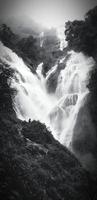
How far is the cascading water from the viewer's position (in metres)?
31.3

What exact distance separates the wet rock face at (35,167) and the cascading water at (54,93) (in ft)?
15.8

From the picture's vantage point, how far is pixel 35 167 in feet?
70.0

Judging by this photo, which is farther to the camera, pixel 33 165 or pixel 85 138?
pixel 85 138

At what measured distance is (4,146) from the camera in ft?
67.4

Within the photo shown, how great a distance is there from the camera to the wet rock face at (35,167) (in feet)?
59.5

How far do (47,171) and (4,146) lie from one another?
426 cm

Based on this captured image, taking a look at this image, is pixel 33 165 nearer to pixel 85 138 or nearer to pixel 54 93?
pixel 85 138

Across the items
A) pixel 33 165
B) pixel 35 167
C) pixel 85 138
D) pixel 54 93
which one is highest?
pixel 54 93

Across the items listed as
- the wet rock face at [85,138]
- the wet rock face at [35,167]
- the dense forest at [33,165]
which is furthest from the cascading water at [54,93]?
the wet rock face at [35,167]

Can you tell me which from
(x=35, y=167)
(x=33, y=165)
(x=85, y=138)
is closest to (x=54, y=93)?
(x=85, y=138)

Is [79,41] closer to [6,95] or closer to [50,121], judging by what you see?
[50,121]

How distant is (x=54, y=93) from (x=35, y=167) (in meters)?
20.2

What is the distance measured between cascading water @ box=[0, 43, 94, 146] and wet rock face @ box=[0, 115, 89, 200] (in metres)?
4.83

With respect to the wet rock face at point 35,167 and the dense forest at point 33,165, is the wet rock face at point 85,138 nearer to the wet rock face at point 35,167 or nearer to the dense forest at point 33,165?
the dense forest at point 33,165
